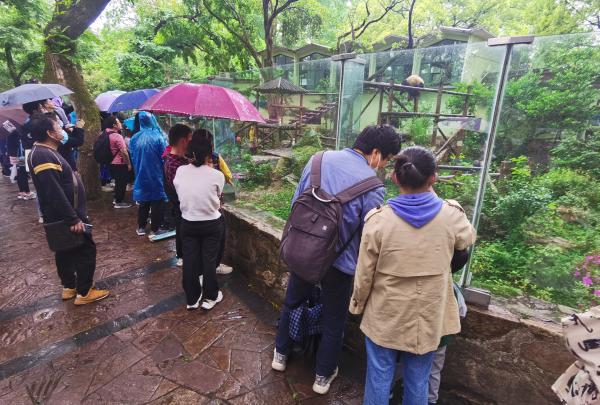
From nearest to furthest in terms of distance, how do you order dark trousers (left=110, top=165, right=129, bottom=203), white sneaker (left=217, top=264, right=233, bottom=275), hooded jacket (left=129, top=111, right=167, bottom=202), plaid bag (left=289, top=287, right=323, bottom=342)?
plaid bag (left=289, top=287, right=323, bottom=342) → white sneaker (left=217, top=264, right=233, bottom=275) → hooded jacket (left=129, top=111, right=167, bottom=202) → dark trousers (left=110, top=165, right=129, bottom=203)

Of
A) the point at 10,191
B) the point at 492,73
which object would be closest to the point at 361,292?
the point at 492,73

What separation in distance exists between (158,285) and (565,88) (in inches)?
168

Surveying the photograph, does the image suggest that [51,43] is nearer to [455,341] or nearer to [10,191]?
[10,191]

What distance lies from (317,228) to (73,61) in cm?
668

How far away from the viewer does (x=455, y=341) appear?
2.33 metres

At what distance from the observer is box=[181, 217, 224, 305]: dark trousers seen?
124 inches

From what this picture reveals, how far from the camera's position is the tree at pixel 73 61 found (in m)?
5.76

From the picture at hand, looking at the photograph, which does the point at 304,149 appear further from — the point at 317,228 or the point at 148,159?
the point at 317,228

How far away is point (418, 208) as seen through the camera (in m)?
1.69

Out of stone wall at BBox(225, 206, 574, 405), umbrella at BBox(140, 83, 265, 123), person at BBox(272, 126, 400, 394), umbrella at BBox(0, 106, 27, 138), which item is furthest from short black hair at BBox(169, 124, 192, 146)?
umbrella at BBox(0, 106, 27, 138)

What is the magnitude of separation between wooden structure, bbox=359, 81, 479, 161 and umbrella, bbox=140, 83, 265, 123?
4.13 ft

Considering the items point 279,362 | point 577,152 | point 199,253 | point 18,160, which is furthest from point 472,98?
point 18,160

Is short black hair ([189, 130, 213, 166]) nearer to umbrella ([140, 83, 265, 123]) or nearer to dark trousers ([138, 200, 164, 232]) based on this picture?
umbrella ([140, 83, 265, 123])

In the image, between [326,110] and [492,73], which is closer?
[492,73]
